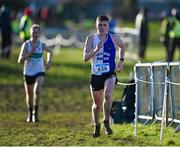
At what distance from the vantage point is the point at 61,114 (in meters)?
17.9

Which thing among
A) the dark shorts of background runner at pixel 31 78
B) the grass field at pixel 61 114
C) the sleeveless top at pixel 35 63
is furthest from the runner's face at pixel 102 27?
the dark shorts of background runner at pixel 31 78

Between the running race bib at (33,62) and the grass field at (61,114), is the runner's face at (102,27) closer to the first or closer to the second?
the grass field at (61,114)

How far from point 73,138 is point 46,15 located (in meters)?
42.7

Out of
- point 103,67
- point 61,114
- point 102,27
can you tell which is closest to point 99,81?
point 103,67

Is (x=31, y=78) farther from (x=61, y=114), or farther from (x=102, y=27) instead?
(x=102, y=27)

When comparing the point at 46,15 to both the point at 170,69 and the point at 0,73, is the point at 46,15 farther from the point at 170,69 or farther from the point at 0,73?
the point at 170,69

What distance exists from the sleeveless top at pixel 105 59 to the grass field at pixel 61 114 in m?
1.12

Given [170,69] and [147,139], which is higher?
[170,69]

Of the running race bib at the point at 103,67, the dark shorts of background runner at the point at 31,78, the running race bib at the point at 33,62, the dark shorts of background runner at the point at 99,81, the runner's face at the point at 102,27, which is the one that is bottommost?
the dark shorts of background runner at the point at 31,78

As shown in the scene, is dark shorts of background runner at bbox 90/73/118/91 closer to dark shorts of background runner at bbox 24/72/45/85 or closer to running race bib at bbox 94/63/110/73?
running race bib at bbox 94/63/110/73

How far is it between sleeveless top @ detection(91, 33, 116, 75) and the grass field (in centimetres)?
112

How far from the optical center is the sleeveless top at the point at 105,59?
1249 cm

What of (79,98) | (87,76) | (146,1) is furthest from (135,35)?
(146,1)

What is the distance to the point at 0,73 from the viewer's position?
27.0 m
